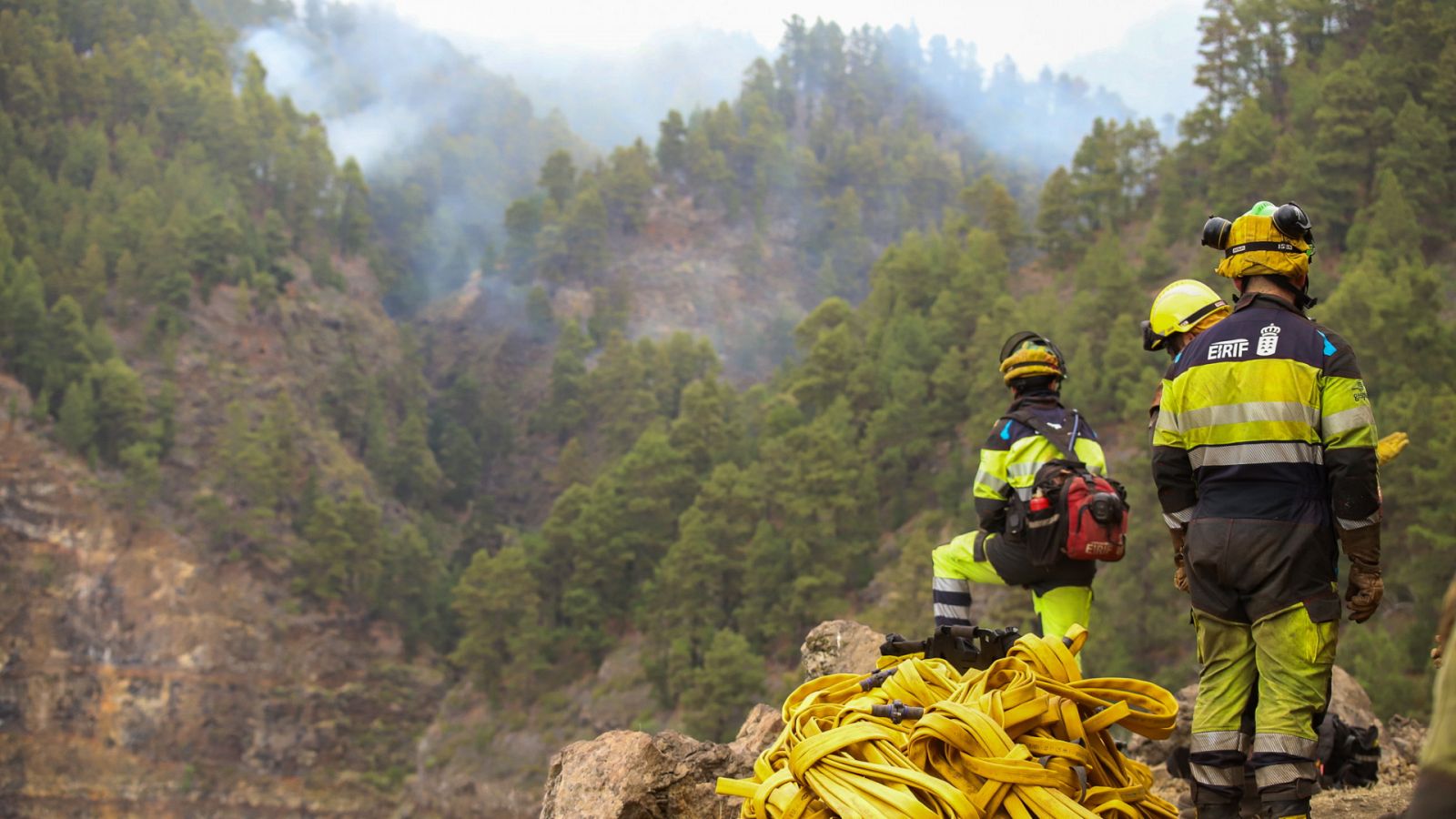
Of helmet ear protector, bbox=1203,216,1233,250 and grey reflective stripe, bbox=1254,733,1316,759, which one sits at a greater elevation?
helmet ear protector, bbox=1203,216,1233,250

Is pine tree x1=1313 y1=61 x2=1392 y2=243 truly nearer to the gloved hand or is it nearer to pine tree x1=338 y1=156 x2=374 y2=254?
the gloved hand

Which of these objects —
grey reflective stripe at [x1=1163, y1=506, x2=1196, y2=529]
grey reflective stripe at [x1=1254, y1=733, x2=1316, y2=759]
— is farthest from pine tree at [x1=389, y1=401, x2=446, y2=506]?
grey reflective stripe at [x1=1254, y1=733, x2=1316, y2=759]

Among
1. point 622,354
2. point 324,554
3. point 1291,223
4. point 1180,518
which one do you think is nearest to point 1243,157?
point 622,354

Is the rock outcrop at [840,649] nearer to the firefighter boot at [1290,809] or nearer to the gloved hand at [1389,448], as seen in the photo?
the firefighter boot at [1290,809]

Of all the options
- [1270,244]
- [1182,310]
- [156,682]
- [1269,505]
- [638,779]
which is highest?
[1270,244]

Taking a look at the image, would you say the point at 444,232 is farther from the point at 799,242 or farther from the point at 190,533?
the point at 190,533

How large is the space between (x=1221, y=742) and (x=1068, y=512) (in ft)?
5.69

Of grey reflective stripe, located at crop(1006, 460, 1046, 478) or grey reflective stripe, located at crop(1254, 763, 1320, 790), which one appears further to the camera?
grey reflective stripe, located at crop(1006, 460, 1046, 478)

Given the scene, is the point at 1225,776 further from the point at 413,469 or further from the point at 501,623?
the point at 413,469

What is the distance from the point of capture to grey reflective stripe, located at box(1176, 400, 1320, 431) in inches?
159

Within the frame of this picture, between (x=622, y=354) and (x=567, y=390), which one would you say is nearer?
(x=622, y=354)

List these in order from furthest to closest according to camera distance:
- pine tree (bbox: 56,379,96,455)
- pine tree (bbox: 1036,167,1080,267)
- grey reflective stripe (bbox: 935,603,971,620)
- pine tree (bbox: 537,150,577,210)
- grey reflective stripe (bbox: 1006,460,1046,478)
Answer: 1. pine tree (bbox: 537,150,577,210)
2. pine tree (bbox: 1036,167,1080,267)
3. pine tree (bbox: 56,379,96,455)
4. grey reflective stripe (bbox: 935,603,971,620)
5. grey reflective stripe (bbox: 1006,460,1046,478)

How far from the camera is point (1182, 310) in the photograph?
17.3ft

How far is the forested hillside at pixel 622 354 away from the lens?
37.8 meters
